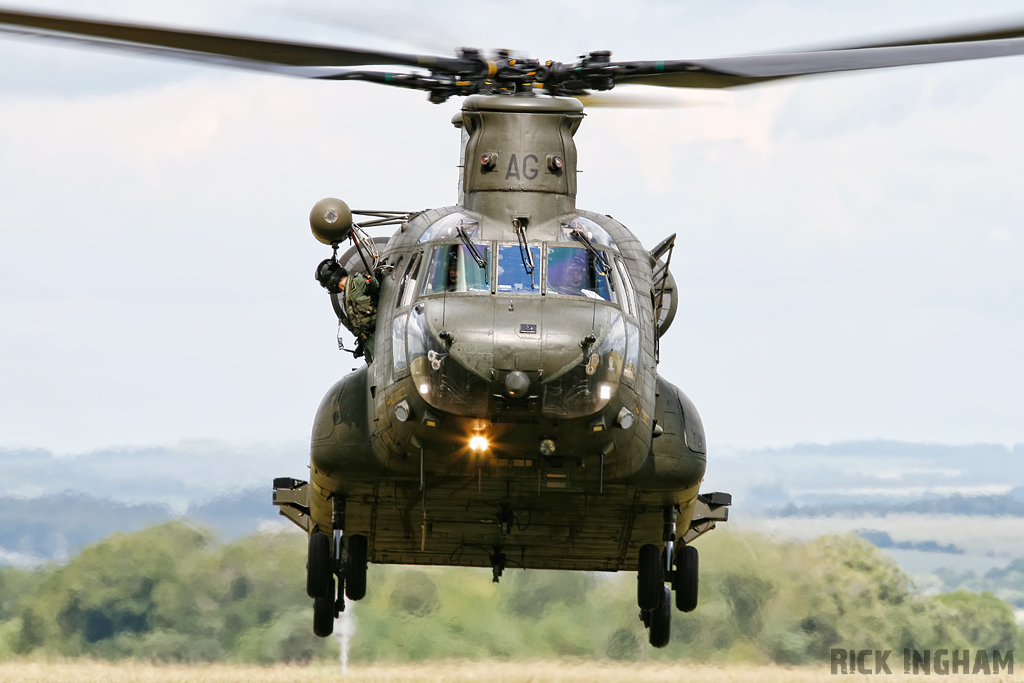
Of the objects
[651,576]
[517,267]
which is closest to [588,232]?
[517,267]

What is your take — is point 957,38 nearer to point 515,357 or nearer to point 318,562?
point 515,357

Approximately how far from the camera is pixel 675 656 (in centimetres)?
2367

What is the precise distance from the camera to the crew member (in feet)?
61.7

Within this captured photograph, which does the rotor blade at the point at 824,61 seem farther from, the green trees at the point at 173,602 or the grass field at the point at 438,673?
the green trees at the point at 173,602

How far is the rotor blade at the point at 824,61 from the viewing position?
17.0m

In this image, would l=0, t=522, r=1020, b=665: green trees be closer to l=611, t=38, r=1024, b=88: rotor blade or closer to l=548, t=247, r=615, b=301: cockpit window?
l=548, t=247, r=615, b=301: cockpit window

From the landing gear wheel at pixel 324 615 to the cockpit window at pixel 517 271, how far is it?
4790mm

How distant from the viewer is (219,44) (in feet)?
57.1

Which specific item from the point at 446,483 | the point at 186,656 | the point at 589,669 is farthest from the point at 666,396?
the point at 186,656

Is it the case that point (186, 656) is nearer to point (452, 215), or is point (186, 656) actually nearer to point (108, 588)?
point (108, 588)

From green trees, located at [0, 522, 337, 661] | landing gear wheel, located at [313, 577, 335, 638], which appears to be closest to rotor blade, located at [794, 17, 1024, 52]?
landing gear wheel, located at [313, 577, 335, 638]

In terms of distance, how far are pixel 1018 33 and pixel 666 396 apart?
16.2ft

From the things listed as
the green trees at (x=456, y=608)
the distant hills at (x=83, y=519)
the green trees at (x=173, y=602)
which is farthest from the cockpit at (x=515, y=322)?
the distant hills at (x=83, y=519)

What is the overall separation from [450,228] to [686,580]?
4817 millimetres
